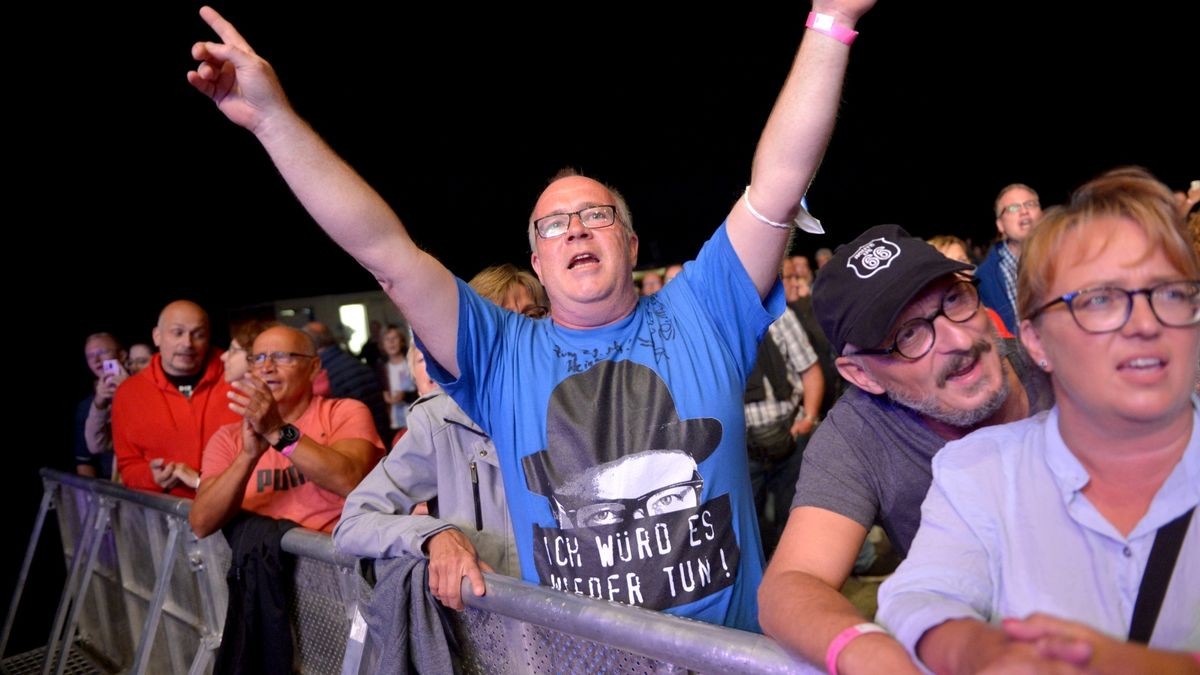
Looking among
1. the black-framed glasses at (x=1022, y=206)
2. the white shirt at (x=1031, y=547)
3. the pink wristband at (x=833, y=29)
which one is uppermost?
the black-framed glasses at (x=1022, y=206)

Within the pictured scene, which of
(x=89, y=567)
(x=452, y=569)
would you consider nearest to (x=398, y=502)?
(x=452, y=569)

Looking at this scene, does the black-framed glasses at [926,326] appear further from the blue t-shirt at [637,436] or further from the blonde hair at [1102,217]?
the blue t-shirt at [637,436]

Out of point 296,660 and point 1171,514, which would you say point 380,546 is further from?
point 1171,514

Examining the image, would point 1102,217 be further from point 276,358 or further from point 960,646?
point 276,358

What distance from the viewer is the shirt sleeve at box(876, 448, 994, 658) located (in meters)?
1.02

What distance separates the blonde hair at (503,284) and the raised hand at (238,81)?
38.8 inches

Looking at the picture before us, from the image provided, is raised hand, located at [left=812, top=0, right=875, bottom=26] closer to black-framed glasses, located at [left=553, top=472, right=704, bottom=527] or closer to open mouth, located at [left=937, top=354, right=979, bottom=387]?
open mouth, located at [left=937, top=354, right=979, bottom=387]

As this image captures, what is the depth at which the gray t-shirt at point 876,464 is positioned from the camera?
56.1 inches

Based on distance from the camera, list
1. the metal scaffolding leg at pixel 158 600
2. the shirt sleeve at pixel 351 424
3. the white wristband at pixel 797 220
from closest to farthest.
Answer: the white wristband at pixel 797 220, the shirt sleeve at pixel 351 424, the metal scaffolding leg at pixel 158 600

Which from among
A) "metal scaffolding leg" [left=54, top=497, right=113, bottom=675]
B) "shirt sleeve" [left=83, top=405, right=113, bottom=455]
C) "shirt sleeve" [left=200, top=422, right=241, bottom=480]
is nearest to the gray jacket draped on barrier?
"shirt sleeve" [left=200, top=422, right=241, bottom=480]

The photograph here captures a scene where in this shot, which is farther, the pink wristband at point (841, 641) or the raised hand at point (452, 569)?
the raised hand at point (452, 569)

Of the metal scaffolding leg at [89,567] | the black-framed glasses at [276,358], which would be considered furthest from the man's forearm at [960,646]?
the metal scaffolding leg at [89,567]

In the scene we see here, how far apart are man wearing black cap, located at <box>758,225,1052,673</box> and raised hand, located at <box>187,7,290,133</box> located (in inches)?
50.0

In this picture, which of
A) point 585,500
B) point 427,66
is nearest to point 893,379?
point 585,500
